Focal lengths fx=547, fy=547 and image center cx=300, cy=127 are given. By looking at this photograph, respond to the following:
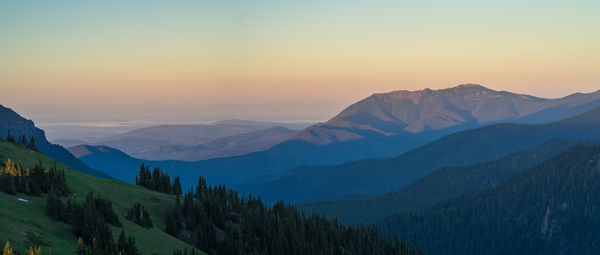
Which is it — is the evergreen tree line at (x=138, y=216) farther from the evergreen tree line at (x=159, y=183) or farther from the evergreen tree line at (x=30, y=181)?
the evergreen tree line at (x=159, y=183)

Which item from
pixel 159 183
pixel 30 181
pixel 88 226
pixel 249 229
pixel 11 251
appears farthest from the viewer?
pixel 159 183

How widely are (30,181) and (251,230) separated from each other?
196 feet

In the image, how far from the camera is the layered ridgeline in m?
83.7

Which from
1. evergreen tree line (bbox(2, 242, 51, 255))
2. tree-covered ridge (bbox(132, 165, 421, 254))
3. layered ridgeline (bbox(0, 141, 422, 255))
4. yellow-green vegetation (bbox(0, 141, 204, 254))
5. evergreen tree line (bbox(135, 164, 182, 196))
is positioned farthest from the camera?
evergreen tree line (bbox(135, 164, 182, 196))

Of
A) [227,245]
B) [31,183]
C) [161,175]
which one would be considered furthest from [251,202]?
[31,183]

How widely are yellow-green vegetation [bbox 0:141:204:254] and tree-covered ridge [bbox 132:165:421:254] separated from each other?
6027 mm

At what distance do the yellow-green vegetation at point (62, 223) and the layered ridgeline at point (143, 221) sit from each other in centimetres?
17

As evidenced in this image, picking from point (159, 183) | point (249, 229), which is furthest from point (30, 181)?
point (159, 183)

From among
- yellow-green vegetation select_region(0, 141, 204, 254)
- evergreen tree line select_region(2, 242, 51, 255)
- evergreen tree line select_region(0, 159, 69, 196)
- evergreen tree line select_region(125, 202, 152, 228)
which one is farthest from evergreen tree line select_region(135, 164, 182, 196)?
evergreen tree line select_region(2, 242, 51, 255)

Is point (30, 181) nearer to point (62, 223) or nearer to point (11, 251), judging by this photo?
point (62, 223)

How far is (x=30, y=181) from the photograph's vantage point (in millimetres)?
102625

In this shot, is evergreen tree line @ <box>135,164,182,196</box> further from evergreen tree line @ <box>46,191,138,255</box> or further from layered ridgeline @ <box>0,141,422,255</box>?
evergreen tree line @ <box>46,191,138,255</box>

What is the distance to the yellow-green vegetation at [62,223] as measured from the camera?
76625mm

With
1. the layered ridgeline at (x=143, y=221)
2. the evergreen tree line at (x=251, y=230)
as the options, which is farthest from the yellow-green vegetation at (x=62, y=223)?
the evergreen tree line at (x=251, y=230)
